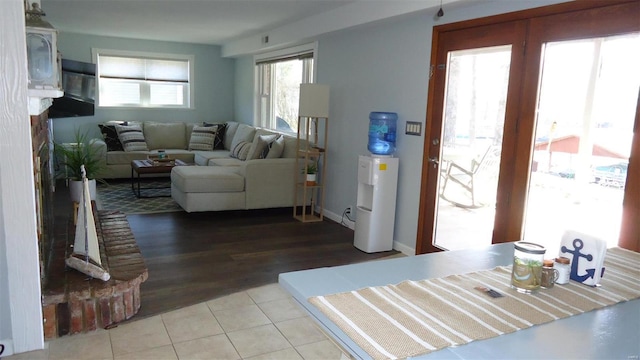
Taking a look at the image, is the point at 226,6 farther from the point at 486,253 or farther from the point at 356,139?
the point at 486,253

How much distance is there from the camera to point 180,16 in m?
5.48

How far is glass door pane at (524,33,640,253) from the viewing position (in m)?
2.48

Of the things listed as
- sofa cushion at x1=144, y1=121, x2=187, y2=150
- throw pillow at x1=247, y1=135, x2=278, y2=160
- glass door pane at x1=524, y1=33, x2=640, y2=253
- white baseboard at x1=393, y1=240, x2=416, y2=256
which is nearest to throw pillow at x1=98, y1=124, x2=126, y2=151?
sofa cushion at x1=144, y1=121, x2=187, y2=150

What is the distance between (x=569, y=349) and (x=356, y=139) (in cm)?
383

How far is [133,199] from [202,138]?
2.09 metres

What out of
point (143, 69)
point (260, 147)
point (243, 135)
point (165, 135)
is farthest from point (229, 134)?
point (260, 147)

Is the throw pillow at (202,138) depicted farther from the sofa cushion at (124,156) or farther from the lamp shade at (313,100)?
the lamp shade at (313,100)

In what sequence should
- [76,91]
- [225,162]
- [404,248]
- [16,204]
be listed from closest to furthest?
1. [16,204]
2. [404,248]
3. [76,91]
4. [225,162]

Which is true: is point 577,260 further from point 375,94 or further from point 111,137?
point 111,137

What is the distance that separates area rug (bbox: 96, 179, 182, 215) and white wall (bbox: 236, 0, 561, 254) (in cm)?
200

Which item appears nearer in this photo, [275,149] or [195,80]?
[275,149]

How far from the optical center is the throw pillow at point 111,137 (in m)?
7.07

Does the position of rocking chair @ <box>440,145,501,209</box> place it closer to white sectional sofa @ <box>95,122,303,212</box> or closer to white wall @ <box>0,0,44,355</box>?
white sectional sofa @ <box>95,122,303,212</box>

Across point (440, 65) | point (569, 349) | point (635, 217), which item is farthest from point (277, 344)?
point (440, 65)
